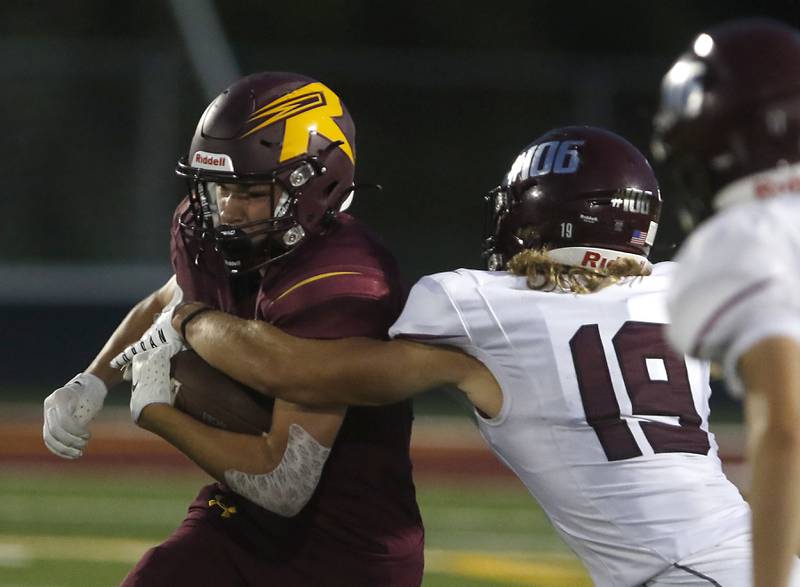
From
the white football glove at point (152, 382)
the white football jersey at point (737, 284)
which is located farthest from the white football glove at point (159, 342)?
the white football jersey at point (737, 284)

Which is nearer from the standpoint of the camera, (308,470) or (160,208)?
(308,470)

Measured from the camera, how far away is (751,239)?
1.73 m

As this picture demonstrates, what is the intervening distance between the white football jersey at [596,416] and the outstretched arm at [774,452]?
2.68ft

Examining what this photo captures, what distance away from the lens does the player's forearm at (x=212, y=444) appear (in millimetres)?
2822

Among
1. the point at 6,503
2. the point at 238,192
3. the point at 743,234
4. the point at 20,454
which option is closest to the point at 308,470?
the point at 238,192

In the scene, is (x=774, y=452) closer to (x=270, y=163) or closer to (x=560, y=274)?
(x=560, y=274)

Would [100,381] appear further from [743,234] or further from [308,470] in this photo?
[743,234]

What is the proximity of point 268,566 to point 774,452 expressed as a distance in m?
1.48

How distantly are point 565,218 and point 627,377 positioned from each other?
403mm

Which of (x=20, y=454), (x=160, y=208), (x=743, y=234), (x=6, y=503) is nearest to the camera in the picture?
(x=743, y=234)

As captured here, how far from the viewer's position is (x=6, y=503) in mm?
6934

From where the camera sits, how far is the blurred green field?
17.8 ft

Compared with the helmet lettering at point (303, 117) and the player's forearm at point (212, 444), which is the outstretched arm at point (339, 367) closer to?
the player's forearm at point (212, 444)

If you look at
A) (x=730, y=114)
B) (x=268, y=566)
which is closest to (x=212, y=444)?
(x=268, y=566)
